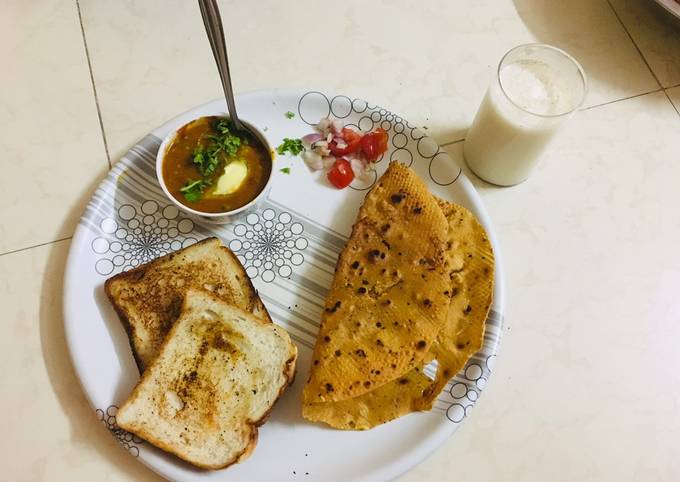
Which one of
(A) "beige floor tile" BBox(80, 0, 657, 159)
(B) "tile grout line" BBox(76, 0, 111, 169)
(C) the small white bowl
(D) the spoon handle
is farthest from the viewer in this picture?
(A) "beige floor tile" BBox(80, 0, 657, 159)

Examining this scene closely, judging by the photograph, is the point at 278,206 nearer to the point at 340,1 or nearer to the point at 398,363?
the point at 398,363

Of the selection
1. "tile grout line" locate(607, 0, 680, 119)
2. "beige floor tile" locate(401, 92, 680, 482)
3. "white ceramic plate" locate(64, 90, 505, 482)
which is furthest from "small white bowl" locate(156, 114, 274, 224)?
"tile grout line" locate(607, 0, 680, 119)

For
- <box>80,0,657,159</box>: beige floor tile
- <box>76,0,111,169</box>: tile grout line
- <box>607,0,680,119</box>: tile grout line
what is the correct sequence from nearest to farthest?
<box>76,0,111,169</box>: tile grout line → <box>80,0,657,159</box>: beige floor tile → <box>607,0,680,119</box>: tile grout line

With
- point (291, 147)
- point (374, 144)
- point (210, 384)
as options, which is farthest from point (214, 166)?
point (210, 384)

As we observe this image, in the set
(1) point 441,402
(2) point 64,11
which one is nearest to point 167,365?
(1) point 441,402

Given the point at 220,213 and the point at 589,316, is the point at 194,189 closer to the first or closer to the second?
the point at 220,213

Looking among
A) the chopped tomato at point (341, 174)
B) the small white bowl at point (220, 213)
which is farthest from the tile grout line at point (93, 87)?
the chopped tomato at point (341, 174)

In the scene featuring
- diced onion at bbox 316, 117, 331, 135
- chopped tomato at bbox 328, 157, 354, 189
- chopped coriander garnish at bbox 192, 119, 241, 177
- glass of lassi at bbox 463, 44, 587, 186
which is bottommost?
chopped tomato at bbox 328, 157, 354, 189

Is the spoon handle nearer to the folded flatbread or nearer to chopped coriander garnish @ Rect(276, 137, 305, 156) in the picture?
chopped coriander garnish @ Rect(276, 137, 305, 156)
